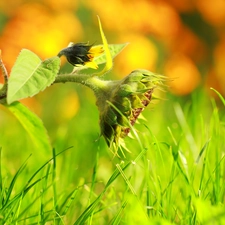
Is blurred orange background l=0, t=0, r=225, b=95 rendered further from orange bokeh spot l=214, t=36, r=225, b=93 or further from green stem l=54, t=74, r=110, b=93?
green stem l=54, t=74, r=110, b=93

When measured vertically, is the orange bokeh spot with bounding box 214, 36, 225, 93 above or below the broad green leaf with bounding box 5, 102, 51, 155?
below

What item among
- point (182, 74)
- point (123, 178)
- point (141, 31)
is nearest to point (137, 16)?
point (141, 31)

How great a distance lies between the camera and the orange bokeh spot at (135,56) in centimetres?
208

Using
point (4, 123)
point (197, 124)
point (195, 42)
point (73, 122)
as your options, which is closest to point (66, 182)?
point (197, 124)

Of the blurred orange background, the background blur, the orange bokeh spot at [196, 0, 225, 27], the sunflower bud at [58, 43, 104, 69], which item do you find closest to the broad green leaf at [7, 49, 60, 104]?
the sunflower bud at [58, 43, 104, 69]

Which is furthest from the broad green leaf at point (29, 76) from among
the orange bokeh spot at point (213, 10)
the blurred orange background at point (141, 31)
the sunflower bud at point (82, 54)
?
the orange bokeh spot at point (213, 10)

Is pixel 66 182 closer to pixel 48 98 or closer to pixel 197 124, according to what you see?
pixel 197 124

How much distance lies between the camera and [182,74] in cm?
225

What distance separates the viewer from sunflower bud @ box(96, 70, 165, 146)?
0.78m

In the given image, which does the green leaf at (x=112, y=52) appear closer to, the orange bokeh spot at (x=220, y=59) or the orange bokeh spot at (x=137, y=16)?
the orange bokeh spot at (x=137, y=16)

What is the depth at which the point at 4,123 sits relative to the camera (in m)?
1.86

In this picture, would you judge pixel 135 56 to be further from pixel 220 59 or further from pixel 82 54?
pixel 82 54

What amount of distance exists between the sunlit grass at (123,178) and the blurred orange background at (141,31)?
0.87 ft

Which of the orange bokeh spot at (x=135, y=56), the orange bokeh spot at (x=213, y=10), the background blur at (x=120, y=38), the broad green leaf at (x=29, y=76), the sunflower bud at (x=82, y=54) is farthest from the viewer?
the orange bokeh spot at (x=213, y=10)
